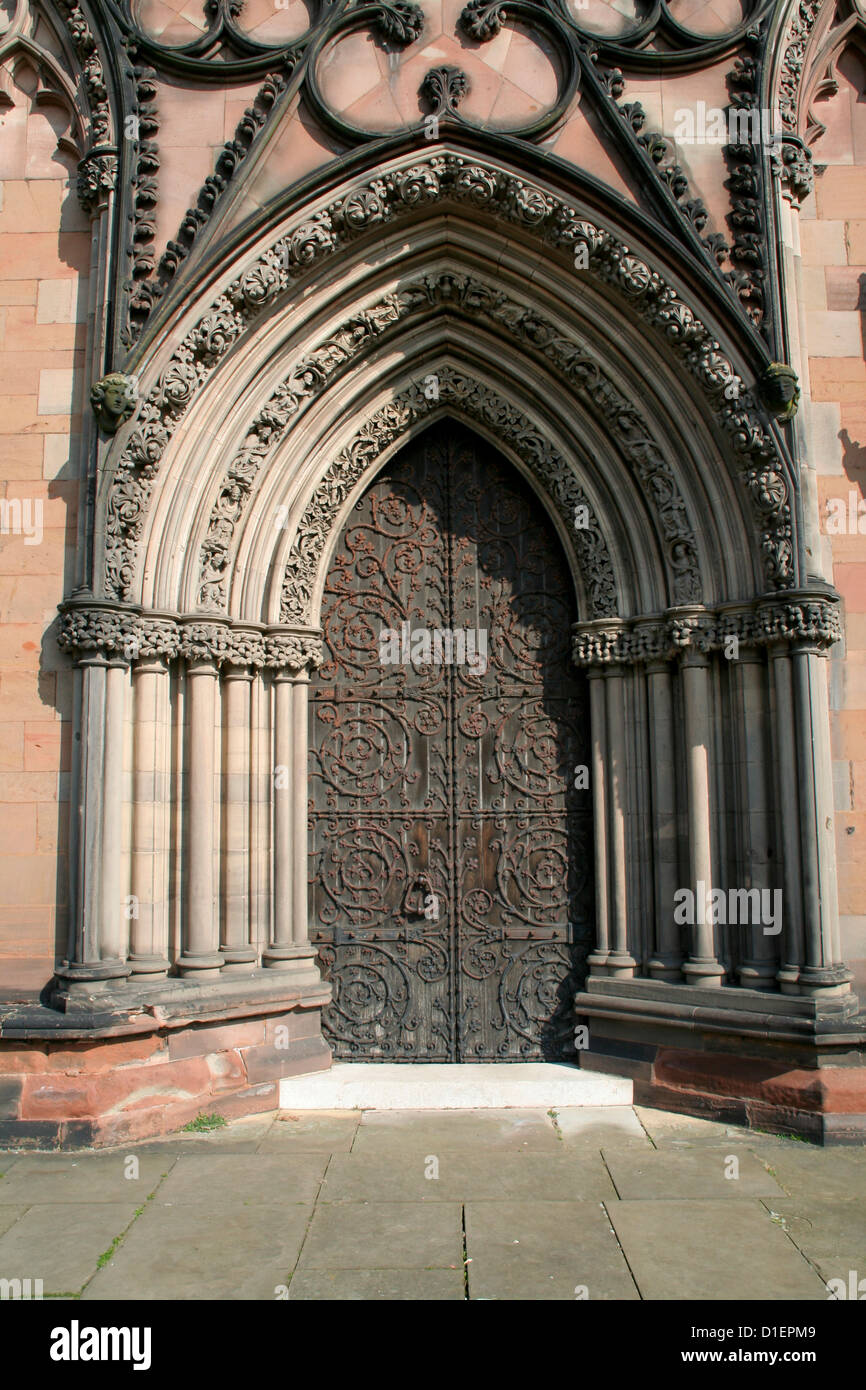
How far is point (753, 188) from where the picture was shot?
7426 mm

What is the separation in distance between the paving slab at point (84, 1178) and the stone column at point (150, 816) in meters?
1.20

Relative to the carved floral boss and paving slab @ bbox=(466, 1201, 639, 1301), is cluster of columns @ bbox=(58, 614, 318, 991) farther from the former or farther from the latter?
the carved floral boss

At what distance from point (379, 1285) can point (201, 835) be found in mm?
3463

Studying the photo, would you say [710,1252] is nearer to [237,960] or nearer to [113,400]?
[237,960]

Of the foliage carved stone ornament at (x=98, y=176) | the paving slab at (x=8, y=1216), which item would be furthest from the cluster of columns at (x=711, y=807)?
the foliage carved stone ornament at (x=98, y=176)

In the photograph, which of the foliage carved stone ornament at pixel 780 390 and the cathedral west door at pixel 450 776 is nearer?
the foliage carved stone ornament at pixel 780 390

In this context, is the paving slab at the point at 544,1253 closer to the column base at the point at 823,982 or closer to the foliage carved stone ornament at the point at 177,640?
the column base at the point at 823,982

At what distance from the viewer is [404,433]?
8.41m

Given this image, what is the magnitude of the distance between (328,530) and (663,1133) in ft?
16.1

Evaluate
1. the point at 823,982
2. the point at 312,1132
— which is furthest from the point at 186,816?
the point at 823,982

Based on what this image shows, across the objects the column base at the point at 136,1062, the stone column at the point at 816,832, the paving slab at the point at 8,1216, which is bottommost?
the paving slab at the point at 8,1216

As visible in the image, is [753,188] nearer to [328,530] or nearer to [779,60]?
[779,60]

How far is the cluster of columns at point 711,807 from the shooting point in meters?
7.02

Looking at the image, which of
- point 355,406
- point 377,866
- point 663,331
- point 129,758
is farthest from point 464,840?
point 663,331
